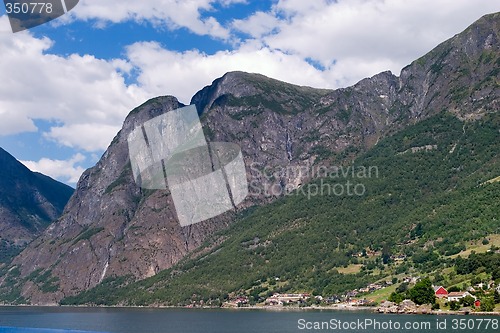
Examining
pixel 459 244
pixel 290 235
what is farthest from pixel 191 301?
pixel 459 244

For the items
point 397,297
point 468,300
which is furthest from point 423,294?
point 468,300

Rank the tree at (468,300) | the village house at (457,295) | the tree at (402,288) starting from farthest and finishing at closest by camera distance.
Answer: the tree at (402,288), the village house at (457,295), the tree at (468,300)

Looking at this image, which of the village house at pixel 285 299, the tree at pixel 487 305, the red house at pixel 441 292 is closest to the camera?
the tree at pixel 487 305

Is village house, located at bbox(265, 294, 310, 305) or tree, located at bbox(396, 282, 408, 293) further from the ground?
tree, located at bbox(396, 282, 408, 293)

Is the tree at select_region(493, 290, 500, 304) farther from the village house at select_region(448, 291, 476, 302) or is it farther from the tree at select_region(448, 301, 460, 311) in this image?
the tree at select_region(448, 301, 460, 311)

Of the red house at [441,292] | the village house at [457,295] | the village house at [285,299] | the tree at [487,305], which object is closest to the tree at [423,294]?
the red house at [441,292]

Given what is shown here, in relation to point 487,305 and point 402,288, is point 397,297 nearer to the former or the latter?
point 402,288

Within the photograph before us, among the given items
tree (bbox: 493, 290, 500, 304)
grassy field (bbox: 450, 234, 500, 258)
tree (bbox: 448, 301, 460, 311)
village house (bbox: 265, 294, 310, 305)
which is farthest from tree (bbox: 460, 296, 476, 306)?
village house (bbox: 265, 294, 310, 305)

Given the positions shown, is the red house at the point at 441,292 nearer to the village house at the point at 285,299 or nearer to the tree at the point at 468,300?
the tree at the point at 468,300

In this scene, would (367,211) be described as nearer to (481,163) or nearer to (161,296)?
(481,163)
